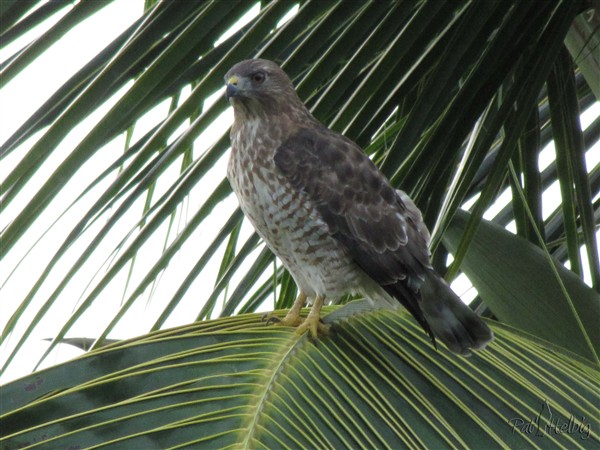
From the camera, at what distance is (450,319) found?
221 cm

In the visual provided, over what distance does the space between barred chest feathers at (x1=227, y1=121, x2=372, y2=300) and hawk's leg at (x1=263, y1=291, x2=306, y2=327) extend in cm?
8

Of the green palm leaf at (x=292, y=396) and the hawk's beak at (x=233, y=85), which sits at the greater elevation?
the hawk's beak at (x=233, y=85)

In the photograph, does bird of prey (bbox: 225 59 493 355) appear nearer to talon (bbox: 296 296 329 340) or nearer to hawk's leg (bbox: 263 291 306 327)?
hawk's leg (bbox: 263 291 306 327)

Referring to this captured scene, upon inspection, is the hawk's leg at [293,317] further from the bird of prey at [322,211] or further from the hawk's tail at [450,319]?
the hawk's tail at [450,319]

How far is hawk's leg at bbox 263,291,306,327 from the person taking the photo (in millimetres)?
2452

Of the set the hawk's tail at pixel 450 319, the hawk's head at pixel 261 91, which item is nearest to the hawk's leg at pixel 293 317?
the hawk's tail at pixel 450 319

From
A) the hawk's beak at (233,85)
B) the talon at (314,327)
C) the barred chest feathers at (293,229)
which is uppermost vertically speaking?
the hawk's beak at (233,85)

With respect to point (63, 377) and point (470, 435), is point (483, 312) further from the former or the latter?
point (63, 377)

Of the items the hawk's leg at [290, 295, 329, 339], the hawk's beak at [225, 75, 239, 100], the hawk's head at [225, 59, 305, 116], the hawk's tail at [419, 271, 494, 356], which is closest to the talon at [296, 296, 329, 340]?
the hawk's leg at [290, 295, 329, 339]

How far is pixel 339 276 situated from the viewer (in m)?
2.84

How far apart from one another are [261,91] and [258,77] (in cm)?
8

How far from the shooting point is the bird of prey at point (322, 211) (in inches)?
105

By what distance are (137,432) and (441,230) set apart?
800 millimetres

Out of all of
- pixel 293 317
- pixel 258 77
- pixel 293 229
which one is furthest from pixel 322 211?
pixel 258 77
